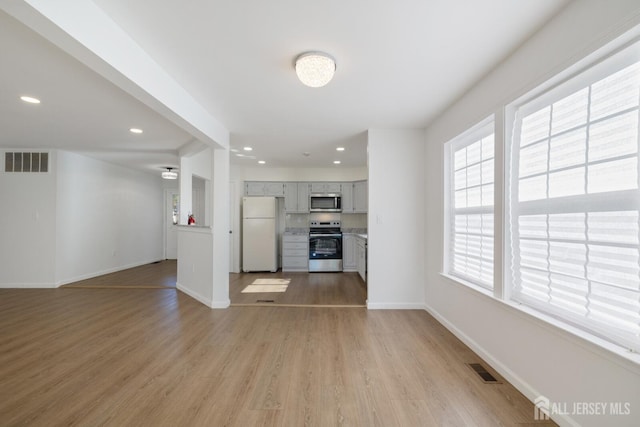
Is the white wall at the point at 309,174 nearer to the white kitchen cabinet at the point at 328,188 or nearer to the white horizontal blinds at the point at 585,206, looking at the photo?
the white kitchen cabinet at the point at 328,188

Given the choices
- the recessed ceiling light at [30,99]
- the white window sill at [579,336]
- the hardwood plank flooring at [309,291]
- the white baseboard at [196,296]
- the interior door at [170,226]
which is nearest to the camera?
the white window sill at [579,336]

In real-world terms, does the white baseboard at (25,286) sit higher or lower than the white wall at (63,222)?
lower

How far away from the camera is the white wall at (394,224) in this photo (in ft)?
12.2

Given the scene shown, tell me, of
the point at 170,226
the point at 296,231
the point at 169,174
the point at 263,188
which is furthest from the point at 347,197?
the point at 170,226

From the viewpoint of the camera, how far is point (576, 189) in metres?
1.58

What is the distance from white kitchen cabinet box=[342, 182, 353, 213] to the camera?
6.60 m

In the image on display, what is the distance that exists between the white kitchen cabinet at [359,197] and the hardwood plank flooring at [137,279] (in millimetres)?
4240

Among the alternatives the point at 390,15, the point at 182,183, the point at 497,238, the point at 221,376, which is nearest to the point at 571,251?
the point at 497,238

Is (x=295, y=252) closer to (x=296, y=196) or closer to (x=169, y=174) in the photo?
(x=296, y=196)

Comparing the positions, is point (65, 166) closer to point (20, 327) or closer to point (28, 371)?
point (20, 327)

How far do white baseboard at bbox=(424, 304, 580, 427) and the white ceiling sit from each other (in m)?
2.40

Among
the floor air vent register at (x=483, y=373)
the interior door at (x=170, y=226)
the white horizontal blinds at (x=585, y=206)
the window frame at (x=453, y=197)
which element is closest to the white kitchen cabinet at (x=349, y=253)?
the window frame at (x=453, y=197)

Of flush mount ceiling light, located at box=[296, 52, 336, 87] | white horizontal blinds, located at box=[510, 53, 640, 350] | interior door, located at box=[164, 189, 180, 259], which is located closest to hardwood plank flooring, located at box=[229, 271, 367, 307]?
white horizontal blinds, located at box=[510, 53, 640, 350]

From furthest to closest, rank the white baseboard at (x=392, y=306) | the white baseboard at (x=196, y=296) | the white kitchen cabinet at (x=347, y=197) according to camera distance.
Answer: the white kitchen cabinet at (x=347, y=197)
the white baseboard at (x=196, y=296)
the white baseboard at (x=392, y=306)
